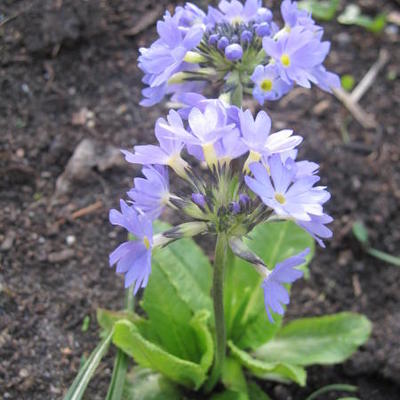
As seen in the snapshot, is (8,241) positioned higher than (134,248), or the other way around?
(134,248)

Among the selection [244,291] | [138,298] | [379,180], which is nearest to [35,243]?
[138,298]

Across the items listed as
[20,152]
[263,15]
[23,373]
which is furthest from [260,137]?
[20,152]

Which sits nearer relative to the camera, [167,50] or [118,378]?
[167,50]

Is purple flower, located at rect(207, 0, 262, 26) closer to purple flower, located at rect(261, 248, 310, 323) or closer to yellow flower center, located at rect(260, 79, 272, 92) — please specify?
yellow flower center, located at rect(260, 79, 272, 92)

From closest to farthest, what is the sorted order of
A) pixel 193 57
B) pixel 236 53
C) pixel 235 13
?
pixel 236 53 < pixel 193 57 < pixel 235 13

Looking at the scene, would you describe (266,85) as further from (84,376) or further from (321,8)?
(321,8)

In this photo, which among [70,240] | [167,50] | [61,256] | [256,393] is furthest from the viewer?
[70,240]

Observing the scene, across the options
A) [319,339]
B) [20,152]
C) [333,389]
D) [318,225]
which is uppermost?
[318,225]
